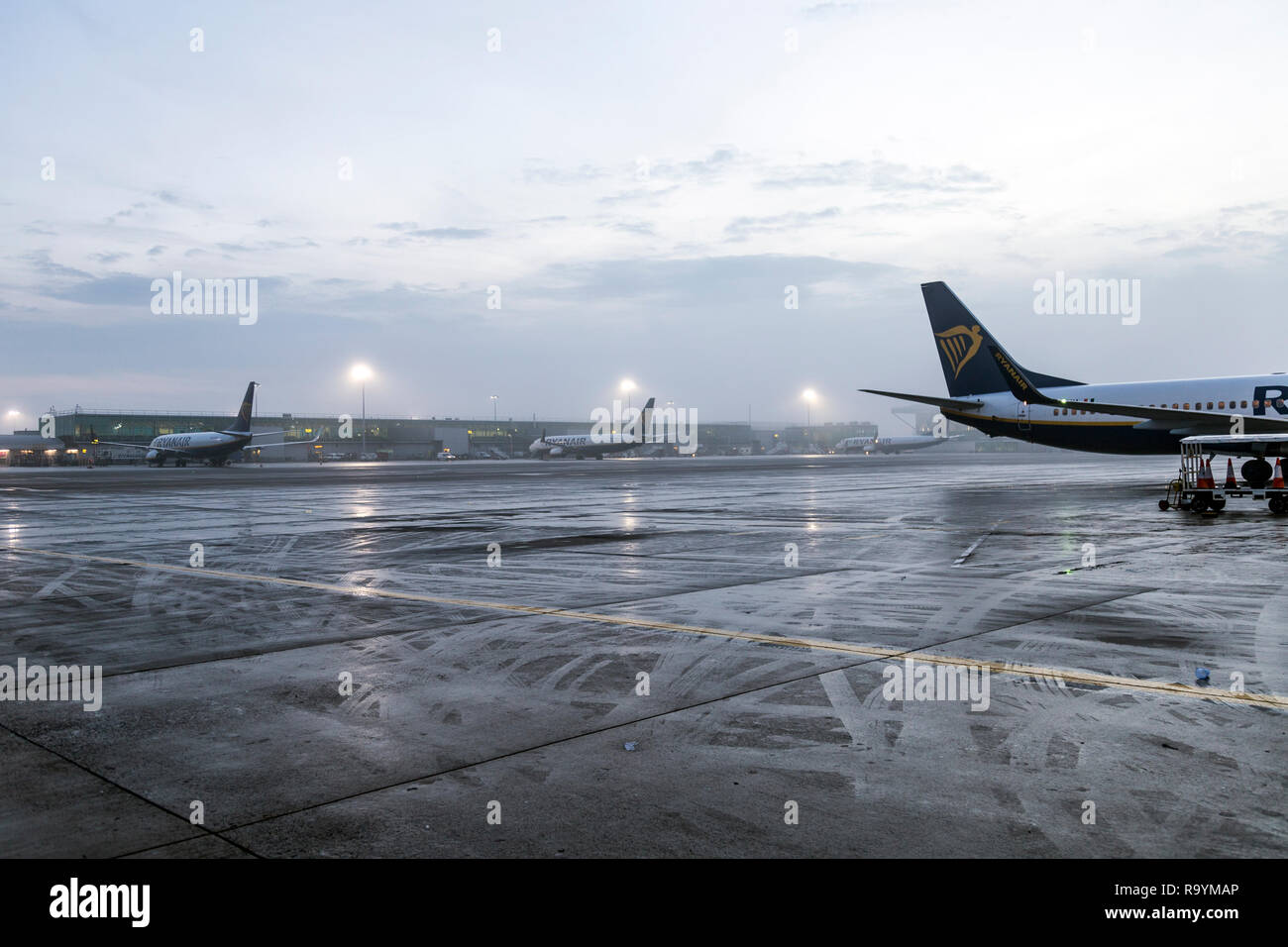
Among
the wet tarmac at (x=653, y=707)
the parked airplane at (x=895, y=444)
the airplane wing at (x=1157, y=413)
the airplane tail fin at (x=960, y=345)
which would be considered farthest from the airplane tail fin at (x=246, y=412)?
the parked airplane at (x=895, y=444)

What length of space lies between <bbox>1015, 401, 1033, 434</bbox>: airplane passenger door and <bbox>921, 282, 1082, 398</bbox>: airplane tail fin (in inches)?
65.7

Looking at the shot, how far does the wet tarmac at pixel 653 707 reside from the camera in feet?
13.3

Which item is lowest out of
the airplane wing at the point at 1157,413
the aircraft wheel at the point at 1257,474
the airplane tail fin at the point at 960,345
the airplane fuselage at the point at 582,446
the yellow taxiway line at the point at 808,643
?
the yellow taxiway line at the point at 808,643

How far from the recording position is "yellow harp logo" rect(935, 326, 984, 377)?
41.7 meters

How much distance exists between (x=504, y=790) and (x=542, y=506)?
2231 cm

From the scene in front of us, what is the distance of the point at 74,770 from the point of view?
480 cm

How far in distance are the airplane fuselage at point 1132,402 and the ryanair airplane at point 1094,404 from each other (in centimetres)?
4

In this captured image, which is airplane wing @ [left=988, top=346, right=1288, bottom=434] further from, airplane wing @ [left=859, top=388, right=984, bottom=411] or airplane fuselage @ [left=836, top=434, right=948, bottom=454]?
airplane fuselage @ [left=836, top=434, right=948, bottom=454]

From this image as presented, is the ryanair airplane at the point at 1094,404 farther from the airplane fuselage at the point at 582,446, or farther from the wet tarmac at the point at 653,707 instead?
the airplane fuselage at the point at 582,446

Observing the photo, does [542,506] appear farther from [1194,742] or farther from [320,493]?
[1194,742]

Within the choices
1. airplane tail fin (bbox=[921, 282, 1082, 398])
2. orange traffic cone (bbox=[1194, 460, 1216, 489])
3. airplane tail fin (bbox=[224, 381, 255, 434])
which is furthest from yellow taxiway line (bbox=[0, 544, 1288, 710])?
airplane tail fin (bbox=[224, 381, 255, 434])

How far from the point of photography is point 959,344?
42.3 metres

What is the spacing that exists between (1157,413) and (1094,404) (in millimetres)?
2378

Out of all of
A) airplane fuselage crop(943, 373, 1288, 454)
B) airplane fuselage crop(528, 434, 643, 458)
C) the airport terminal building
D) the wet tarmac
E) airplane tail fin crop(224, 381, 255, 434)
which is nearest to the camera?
the wet tarmac
